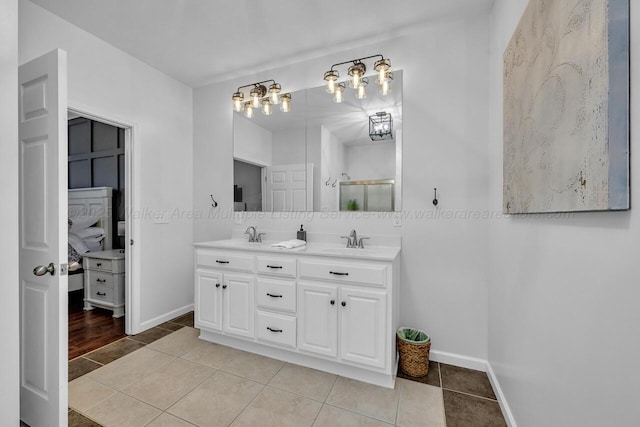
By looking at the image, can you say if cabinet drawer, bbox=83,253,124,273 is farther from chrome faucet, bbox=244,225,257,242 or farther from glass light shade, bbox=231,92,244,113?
glass light shade, bbox=231,92,244,113

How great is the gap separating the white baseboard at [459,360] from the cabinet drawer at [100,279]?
3442 millimetres

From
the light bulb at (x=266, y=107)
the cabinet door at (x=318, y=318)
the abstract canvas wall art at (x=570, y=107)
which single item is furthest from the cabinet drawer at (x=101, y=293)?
the abstract canvas wall art at (x=570, y=107)

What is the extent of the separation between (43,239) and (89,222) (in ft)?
9.96

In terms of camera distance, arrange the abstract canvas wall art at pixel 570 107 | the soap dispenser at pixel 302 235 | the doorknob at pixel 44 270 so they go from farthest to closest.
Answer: the soap dispenser at pixel 302 235
the doorknob at pixel 44 270
the abstract canvas wall art at pixel 570 107

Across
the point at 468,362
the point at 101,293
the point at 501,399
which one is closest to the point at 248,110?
the point at 101,293

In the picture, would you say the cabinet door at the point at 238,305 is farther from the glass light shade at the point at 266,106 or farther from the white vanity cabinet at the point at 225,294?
the glass light shade at the point at 266,106

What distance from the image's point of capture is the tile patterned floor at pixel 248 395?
164 cm

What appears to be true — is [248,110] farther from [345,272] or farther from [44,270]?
[44,270]

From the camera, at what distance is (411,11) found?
2.09 m

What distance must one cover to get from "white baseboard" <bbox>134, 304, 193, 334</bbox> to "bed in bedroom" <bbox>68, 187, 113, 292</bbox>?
52.5 inches

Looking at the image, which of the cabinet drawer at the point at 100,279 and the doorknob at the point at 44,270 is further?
the cabinet drawer at the point at 100,279

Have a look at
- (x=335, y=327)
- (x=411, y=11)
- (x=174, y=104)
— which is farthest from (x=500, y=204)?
(x=174, y=104)

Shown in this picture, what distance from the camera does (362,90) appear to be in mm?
2414

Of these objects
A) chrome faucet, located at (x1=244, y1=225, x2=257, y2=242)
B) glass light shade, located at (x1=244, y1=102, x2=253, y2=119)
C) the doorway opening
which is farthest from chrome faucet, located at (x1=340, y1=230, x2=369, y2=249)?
the doorway opening
